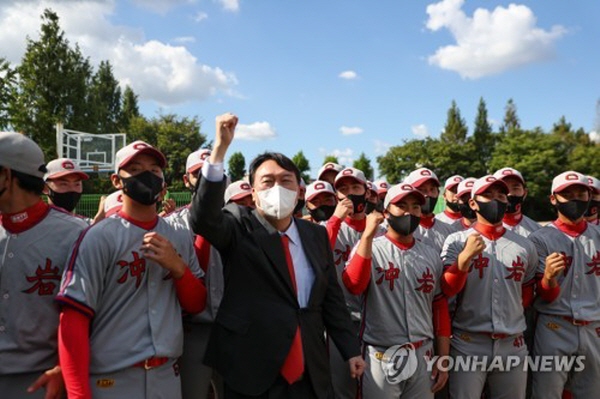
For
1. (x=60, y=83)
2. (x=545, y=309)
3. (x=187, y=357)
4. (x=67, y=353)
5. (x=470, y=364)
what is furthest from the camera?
(x=60, y=83)

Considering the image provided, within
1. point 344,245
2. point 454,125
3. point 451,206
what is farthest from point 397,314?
point 454,125

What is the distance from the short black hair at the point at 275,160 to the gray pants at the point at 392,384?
190 cm

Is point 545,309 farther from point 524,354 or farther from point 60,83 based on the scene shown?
point 60,83

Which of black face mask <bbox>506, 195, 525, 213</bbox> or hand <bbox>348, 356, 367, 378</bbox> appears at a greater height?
black face mask <bbox>506, 195, 525, 213</bbox>

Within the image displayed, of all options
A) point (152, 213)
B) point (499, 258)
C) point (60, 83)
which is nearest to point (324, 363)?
point (152, 213)

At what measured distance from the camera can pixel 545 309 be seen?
511 cm

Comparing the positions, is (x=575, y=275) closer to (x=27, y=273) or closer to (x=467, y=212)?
(x=467, y=212)

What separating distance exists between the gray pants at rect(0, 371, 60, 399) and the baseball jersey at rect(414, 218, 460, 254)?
421 centimetres

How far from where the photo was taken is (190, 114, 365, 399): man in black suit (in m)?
2.84

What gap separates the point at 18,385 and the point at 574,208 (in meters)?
5.10

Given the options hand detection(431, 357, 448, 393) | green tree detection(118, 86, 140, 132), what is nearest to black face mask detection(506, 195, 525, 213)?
hand detection(431, 357, 448, 393)

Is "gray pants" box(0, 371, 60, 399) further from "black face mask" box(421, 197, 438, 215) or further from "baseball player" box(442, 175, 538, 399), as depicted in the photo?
"black face mask" box(421, 197, 438, 215)

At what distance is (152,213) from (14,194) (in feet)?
2.65

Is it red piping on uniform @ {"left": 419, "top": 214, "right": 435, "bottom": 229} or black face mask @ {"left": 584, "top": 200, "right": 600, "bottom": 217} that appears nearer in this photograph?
red piping on uniform @ {"left": 419, "top": 214, "right": 435, "bottom": 229}
